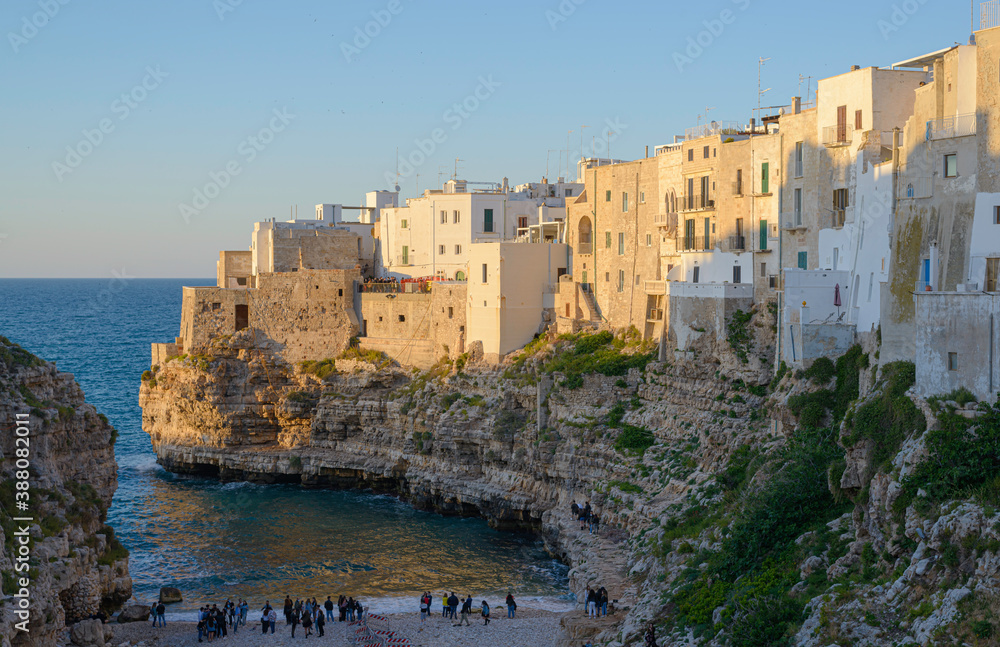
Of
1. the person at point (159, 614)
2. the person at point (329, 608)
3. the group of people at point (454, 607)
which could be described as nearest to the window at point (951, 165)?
the group of people at point (454, 607)

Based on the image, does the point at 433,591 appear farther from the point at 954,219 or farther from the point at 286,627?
the point at 954,219

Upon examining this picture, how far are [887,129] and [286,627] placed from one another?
26.3 m

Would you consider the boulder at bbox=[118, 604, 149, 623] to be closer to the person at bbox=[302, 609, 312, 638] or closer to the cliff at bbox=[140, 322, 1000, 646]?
the person at bbox=[302, 609, 312, 638]

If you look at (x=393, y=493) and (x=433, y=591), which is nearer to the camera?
(x=433, y=591)

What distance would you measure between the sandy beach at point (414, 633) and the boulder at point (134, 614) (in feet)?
2.67

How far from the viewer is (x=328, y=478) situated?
57531mm

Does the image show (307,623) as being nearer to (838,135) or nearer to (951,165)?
(951,165)

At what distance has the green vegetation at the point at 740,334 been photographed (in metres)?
41.6

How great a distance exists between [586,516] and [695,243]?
1305cm

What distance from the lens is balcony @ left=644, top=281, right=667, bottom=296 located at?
48.0 m

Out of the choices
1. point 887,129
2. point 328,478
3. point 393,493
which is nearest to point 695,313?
point 887,129

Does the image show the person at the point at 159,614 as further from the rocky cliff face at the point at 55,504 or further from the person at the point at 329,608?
the person at the point at 329,608

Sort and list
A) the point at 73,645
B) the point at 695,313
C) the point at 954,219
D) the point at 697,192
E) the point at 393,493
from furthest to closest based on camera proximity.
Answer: the point at 393,493 → the point at 697,192 → the point at 695,313 → the point at 73,645 → the point at 954,219

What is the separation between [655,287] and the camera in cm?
4844
